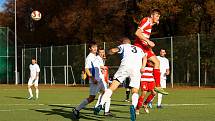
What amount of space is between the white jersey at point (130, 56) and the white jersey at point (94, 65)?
8.39 feet

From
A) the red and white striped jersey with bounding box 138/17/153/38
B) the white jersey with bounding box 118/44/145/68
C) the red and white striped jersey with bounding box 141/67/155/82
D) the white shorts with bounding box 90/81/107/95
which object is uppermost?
the red and white striped jersey with bounding box 138/17/153/38

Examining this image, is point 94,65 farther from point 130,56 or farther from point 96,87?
point 130,56

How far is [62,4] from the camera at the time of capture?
6569 centimetres

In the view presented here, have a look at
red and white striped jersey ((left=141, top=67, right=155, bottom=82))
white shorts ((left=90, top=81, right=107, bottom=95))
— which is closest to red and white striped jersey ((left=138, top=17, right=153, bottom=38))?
white shorts ((left=90, top=81, right=107, bottom=95))

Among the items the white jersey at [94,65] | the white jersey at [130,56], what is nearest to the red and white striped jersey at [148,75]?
the white jersey at [94,65]

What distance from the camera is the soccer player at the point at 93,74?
14758 mm

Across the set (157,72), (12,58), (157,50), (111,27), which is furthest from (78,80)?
(157,72)

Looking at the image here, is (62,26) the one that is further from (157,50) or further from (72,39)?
(157,50)

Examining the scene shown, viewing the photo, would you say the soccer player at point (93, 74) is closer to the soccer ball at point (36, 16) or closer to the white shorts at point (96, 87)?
the white shorts at point (96, 87)

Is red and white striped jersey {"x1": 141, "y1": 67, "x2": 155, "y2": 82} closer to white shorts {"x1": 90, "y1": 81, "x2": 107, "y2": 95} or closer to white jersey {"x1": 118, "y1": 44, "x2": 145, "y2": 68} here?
white shorts {"x1": 90, "y1": 81, "x2": 107, "y2": 95}

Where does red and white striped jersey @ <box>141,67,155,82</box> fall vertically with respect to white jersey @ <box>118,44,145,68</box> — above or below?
below

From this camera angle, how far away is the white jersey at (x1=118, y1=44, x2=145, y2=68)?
12609 millimetres

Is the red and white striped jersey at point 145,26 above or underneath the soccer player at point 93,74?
above

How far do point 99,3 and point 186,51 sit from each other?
18827mm
